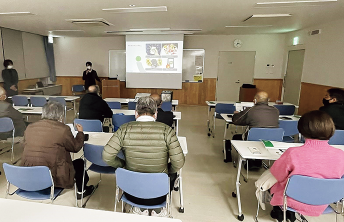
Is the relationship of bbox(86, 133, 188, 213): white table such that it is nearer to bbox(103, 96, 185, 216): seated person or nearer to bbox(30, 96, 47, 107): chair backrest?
bbox(103, 96, 185, 216): seated person

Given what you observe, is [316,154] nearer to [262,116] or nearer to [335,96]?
[262,116]

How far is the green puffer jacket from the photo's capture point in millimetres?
1748

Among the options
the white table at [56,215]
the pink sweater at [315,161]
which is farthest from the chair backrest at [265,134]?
the white table at [56,215]

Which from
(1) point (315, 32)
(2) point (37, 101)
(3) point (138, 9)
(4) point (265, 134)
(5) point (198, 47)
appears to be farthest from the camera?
(5) point (198, 47)

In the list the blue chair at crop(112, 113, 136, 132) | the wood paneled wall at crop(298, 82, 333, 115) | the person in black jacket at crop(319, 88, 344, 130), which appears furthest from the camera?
the wood paneled wall at crop(298, 82, 333, 115)

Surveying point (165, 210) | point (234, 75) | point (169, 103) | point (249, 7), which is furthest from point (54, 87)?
point (165, 210)

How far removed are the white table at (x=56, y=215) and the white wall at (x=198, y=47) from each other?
797 cm

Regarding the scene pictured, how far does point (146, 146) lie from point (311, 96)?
6.23m

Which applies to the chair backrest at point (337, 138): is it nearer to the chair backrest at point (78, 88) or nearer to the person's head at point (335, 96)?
the person's head at point (335, 96)

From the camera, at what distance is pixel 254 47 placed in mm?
8422

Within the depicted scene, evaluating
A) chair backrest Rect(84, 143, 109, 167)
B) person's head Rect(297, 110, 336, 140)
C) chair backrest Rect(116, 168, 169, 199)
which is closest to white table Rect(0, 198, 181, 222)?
chair backrest Rect(116, 168, 169, 199)

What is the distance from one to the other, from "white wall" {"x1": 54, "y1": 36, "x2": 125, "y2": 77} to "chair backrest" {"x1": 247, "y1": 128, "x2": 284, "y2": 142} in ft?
24.3

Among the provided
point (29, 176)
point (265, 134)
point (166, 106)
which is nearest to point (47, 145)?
point (29, 176)

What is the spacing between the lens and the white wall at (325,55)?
523 centimetres
